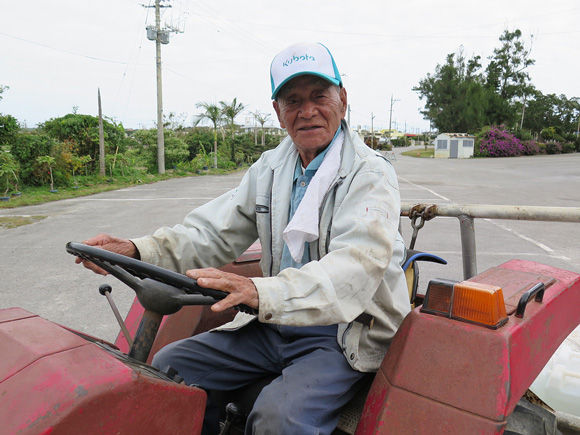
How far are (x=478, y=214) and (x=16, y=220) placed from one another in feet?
30.2

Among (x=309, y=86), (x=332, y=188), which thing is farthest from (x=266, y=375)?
(x=309, y=86)

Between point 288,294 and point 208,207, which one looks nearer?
point 288,294

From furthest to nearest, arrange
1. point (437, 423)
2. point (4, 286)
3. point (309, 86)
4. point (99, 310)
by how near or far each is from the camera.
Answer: point (4, 286)
point (99, 310)
point (309, 86)
point (437, 423)

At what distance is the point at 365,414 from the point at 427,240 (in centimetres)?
604

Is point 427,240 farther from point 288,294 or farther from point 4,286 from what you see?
point 288,294

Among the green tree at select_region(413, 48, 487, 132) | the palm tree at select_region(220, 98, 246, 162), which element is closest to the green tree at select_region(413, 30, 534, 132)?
the green tree at select_region(413, 48, 487, 132)

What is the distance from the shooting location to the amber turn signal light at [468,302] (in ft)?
4.15

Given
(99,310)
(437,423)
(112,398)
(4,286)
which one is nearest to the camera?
(112,398)

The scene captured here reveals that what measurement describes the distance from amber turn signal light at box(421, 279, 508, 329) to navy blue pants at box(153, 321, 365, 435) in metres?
0.35

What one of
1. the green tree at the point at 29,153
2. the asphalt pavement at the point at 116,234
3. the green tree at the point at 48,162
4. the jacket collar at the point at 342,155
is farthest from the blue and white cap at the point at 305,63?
the green tree at the point at 29,153

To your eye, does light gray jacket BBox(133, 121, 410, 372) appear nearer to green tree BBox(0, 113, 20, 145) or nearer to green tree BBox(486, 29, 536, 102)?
green tree BBox(0, 113, 20, 145)

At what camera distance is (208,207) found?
202cm

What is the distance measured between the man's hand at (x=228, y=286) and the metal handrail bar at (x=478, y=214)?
121 centimetres

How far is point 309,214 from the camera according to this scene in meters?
1.56
